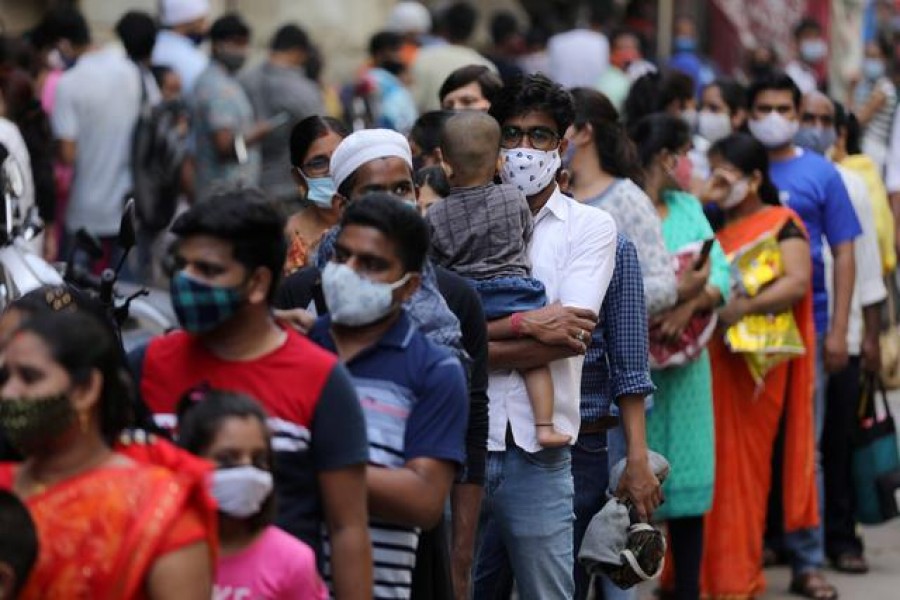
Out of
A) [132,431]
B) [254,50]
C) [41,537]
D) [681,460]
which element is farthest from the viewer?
[254,50]

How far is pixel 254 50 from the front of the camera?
18828 mm

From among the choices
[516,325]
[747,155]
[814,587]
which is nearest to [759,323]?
[747,155]

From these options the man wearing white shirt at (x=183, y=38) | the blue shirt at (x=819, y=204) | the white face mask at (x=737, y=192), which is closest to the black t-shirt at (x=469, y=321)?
the white face mask at (x=737, y=192)

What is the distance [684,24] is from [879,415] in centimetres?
1185

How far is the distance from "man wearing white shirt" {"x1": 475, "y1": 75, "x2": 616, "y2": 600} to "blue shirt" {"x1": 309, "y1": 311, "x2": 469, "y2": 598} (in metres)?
1.22

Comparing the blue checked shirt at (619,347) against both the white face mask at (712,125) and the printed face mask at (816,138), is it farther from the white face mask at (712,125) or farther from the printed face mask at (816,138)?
the white face mask at (712,125)

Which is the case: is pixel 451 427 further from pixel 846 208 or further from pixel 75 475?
pixel 846 208

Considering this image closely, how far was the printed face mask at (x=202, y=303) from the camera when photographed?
168 inches

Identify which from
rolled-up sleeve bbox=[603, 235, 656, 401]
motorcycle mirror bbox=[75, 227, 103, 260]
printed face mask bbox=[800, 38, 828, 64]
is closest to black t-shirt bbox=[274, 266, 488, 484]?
rolled-up sleeve bbox=[603, 235, 656, 401]

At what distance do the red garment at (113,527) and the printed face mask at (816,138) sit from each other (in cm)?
634

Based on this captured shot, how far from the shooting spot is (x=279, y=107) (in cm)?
1304

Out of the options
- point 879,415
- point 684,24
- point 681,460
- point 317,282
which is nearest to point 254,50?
point 684,24

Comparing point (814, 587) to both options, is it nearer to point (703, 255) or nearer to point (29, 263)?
point (703, 255)

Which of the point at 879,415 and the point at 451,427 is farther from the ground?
the point at 451,427
